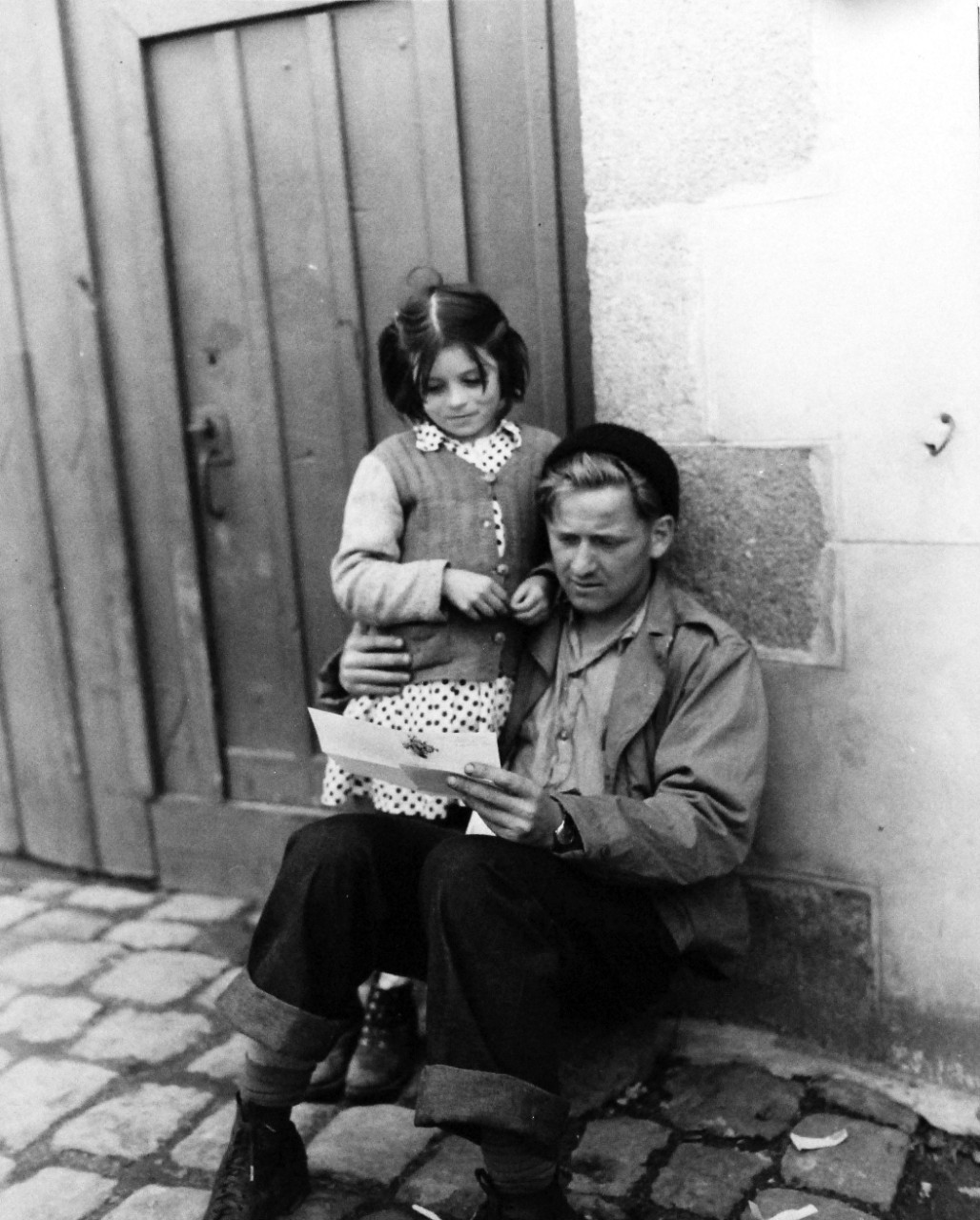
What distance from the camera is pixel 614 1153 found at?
260 centimetres

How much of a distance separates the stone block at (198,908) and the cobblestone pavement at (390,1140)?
1.25 ft

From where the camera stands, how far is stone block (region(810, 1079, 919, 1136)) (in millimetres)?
2623

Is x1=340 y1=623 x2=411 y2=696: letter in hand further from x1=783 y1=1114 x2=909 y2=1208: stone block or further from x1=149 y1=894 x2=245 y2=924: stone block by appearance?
x1=149 y1=894 x2=245 y2=924: stone block

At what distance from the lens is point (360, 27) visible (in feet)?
10.1

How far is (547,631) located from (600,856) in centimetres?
58

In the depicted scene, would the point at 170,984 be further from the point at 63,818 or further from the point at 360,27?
the point at 360,27

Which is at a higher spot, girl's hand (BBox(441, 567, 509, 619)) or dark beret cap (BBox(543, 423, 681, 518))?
dark beret cap (BBox(543, 423, 681, 518))

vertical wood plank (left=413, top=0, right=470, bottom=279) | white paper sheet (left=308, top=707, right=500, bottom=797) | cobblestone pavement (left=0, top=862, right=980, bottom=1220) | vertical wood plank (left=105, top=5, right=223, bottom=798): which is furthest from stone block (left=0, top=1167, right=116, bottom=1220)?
vertical wood plank (left=413, top=0, right=470, bottom=279)

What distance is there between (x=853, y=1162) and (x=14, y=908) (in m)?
2.46

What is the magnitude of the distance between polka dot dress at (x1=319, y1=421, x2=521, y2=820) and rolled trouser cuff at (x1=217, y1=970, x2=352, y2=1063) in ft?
1.46

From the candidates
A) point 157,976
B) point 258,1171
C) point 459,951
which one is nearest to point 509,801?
point 459,951

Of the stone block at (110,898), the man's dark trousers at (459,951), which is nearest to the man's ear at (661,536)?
the man's dark trousers at (459,951)

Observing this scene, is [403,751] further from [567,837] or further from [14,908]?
[14,908]

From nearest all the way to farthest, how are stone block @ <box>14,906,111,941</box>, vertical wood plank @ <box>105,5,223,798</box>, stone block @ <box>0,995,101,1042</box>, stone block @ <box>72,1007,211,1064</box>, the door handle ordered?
stone block @ <box>72,1007,211,1064</box>, stone block @ <box>0,995,101,1042</box>, vertical wood plank @ <box>105,5,223,798</box>, the door handle, stone block @ <box>14,906,111,941</box>
